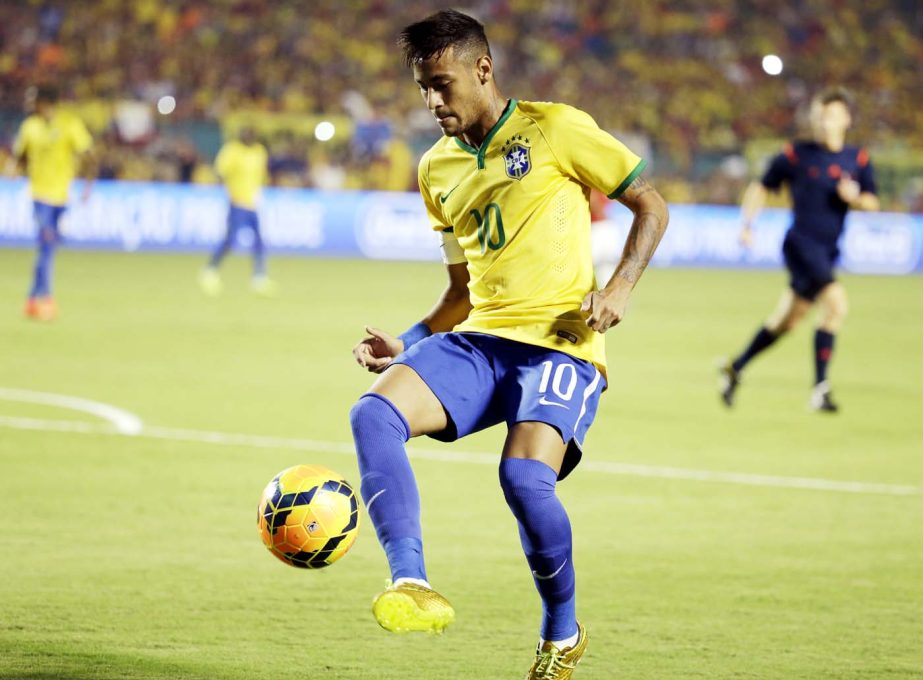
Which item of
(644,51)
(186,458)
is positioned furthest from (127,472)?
(644,51)

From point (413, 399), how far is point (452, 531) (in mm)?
2704

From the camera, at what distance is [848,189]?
11898 mm

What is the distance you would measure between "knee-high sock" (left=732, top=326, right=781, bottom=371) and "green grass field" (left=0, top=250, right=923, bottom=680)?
0.39 metres

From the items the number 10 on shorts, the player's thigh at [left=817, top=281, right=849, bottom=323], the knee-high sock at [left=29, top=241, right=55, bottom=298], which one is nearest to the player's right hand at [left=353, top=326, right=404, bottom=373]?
the number 10 on shorts

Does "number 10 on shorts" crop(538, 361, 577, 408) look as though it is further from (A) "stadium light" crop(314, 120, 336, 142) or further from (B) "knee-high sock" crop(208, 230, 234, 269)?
(A) "stadium light" crop(314, 120, 336, 142)

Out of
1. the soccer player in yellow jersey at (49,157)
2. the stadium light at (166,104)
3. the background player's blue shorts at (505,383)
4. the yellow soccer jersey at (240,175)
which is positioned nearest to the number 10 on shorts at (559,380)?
the background player's blue shorts at (505,383)

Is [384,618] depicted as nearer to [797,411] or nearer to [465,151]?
[465,151]

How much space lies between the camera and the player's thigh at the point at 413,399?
4.71 m

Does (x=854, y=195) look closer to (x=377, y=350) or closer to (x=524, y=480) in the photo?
(x=377, y=350)

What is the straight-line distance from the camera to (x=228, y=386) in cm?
1250

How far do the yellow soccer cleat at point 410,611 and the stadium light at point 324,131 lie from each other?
26979 millimetres

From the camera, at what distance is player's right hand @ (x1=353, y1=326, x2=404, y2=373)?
202 inches

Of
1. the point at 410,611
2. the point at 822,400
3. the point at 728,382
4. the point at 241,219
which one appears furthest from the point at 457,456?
the point at 241,219

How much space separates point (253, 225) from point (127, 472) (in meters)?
14.4
